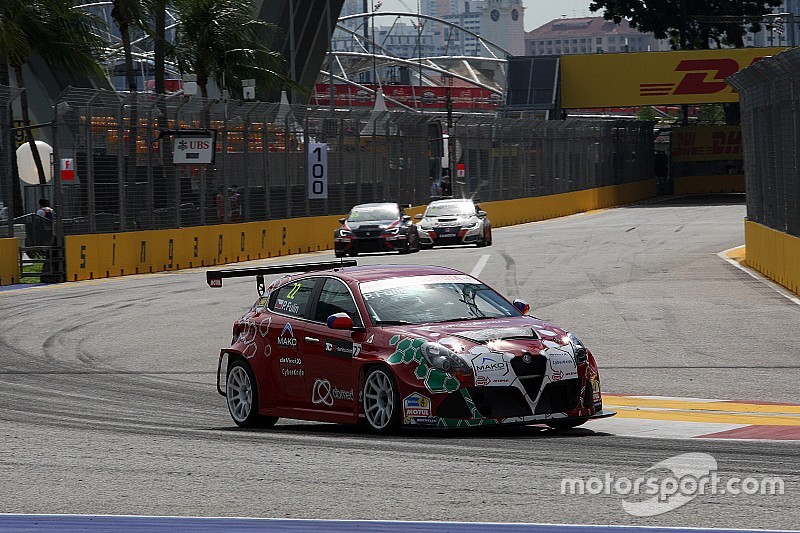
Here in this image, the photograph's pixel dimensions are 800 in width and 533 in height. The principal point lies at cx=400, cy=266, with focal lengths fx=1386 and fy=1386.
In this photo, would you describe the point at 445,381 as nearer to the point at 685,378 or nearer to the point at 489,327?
the point at 489,327

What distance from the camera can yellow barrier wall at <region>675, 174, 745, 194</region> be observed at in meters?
80.4

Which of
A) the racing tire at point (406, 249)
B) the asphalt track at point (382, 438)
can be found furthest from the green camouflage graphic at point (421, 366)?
the racing tire at point (406, 249)

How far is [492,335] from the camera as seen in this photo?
972cm

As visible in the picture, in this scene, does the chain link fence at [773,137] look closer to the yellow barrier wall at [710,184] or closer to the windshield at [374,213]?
the windshield at [374,213]

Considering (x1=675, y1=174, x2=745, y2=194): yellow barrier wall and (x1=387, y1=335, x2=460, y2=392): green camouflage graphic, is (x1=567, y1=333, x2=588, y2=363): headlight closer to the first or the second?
(x1=387, y1=335, x2=460, y2=392): green camouflage graphic

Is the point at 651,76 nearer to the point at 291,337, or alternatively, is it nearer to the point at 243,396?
the point at 243,396

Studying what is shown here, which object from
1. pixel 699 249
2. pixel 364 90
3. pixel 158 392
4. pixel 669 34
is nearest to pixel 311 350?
pixel 158 392

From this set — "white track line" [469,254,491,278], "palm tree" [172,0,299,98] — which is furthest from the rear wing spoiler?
"palm tree" [172,0,299,98]

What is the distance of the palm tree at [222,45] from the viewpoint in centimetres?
4200

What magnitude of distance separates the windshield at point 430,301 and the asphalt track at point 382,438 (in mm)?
896

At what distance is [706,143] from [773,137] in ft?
187

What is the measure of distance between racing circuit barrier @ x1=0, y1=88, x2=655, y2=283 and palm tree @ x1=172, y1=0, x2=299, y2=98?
9.83 ft

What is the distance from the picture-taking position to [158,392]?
13.4 metres

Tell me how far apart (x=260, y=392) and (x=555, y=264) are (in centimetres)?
1991
